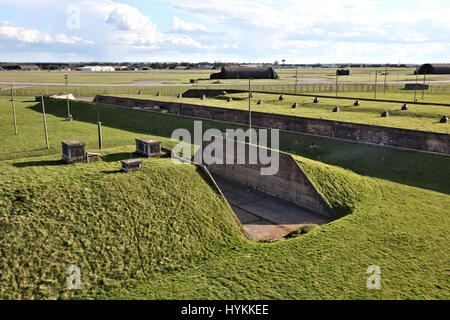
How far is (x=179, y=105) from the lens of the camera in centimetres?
5719

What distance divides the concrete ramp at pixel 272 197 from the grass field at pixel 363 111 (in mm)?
18328

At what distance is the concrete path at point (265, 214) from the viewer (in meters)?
24.3

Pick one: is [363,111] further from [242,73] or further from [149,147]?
[242,73]

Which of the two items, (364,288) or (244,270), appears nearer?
(364,288)

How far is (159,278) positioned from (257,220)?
10.0 m

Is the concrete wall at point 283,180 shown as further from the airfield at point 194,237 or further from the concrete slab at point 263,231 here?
the concrete slab at point 263,231

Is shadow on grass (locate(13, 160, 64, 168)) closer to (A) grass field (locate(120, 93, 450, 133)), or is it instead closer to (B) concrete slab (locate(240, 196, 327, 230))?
(B) concrete slab (locate(240, 196, 327, 230))

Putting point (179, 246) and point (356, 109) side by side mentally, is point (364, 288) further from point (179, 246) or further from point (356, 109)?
point (356, 109)

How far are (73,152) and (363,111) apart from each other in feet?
130

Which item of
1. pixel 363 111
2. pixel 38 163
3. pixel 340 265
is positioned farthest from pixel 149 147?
pixel 363 111

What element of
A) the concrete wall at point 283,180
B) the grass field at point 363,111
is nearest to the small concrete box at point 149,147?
the concrete wall at point 283,180

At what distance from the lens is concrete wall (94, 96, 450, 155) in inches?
1332

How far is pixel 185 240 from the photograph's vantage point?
2038 cm
